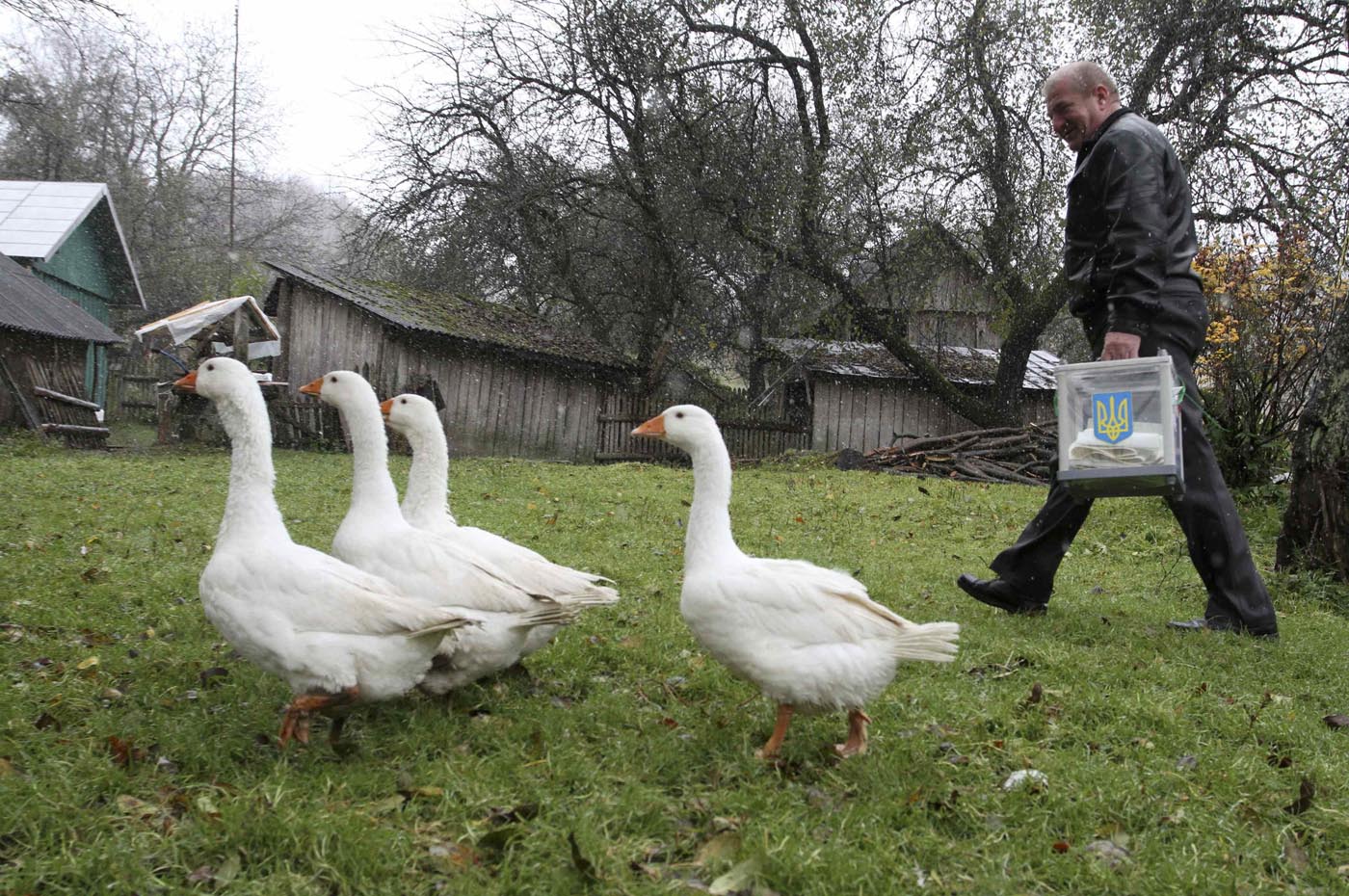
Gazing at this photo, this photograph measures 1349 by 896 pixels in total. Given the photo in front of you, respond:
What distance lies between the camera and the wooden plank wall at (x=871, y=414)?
894 inches

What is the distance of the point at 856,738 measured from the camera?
11.1 ft

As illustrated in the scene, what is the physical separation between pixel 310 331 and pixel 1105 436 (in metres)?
19.2

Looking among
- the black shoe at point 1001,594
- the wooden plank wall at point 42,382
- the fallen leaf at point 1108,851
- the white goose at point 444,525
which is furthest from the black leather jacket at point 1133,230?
the wooden plank wall at point 42,382

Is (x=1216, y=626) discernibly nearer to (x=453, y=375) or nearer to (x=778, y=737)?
(x=778, y=737)

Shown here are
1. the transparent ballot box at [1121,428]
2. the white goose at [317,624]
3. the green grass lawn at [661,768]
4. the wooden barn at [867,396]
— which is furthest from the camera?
the wooden barn at [867,396]

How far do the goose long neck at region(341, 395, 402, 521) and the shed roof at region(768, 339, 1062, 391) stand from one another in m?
18.6

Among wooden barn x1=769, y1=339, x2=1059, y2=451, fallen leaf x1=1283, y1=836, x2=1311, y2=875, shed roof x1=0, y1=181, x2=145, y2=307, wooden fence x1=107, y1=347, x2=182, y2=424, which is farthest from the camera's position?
wooden fence x1=107, y1=347, x2=182, y2=424

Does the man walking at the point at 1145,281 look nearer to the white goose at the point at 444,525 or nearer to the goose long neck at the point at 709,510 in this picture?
the goose long neck at the point at 709,510

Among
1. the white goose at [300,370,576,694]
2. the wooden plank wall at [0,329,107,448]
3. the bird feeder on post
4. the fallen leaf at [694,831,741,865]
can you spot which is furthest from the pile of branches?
the wooden plank wall at [0,329,107,448]

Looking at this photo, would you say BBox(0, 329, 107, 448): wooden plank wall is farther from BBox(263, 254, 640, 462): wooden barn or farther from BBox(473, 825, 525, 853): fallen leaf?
BBox(473, 825, 525, 853): fallen leaf

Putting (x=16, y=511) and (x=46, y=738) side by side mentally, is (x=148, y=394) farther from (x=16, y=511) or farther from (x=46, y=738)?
(x=46, y=738)

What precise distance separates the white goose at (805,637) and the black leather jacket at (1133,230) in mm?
2550

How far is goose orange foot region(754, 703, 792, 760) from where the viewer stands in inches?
130

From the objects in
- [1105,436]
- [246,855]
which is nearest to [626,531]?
[1105,436]
